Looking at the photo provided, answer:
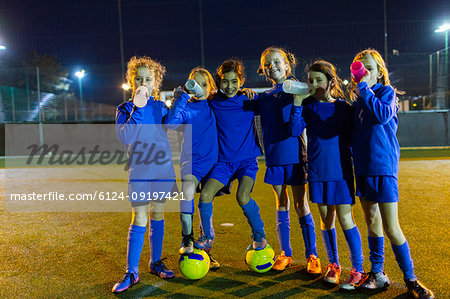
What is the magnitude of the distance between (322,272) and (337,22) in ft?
44.4

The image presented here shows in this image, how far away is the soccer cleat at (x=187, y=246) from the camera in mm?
2994

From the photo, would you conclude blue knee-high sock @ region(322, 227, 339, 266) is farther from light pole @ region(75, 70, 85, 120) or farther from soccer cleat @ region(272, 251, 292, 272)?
light pole @ region(75, 70, 85, 120)

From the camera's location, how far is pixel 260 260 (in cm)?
302

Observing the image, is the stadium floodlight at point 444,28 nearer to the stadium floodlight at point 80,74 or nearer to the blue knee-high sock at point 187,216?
the stadium floodlight at point 80,74

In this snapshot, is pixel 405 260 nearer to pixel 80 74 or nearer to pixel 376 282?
pixel 376 282

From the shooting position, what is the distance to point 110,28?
601 inches

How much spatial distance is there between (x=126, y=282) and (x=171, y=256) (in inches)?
30.8

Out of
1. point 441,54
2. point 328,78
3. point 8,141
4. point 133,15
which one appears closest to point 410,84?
point 441,54

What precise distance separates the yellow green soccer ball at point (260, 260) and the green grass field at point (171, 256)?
7 centimetres

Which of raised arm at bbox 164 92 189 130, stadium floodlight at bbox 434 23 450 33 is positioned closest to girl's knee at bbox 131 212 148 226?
raised arm at bbox 164 92 189 130

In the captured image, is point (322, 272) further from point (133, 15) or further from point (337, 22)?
point (133, 15)

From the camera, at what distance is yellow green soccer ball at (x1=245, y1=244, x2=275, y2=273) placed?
302cm

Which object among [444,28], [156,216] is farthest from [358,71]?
[444,28]

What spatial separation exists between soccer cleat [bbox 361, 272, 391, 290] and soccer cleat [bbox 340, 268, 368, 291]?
4 centimetres
